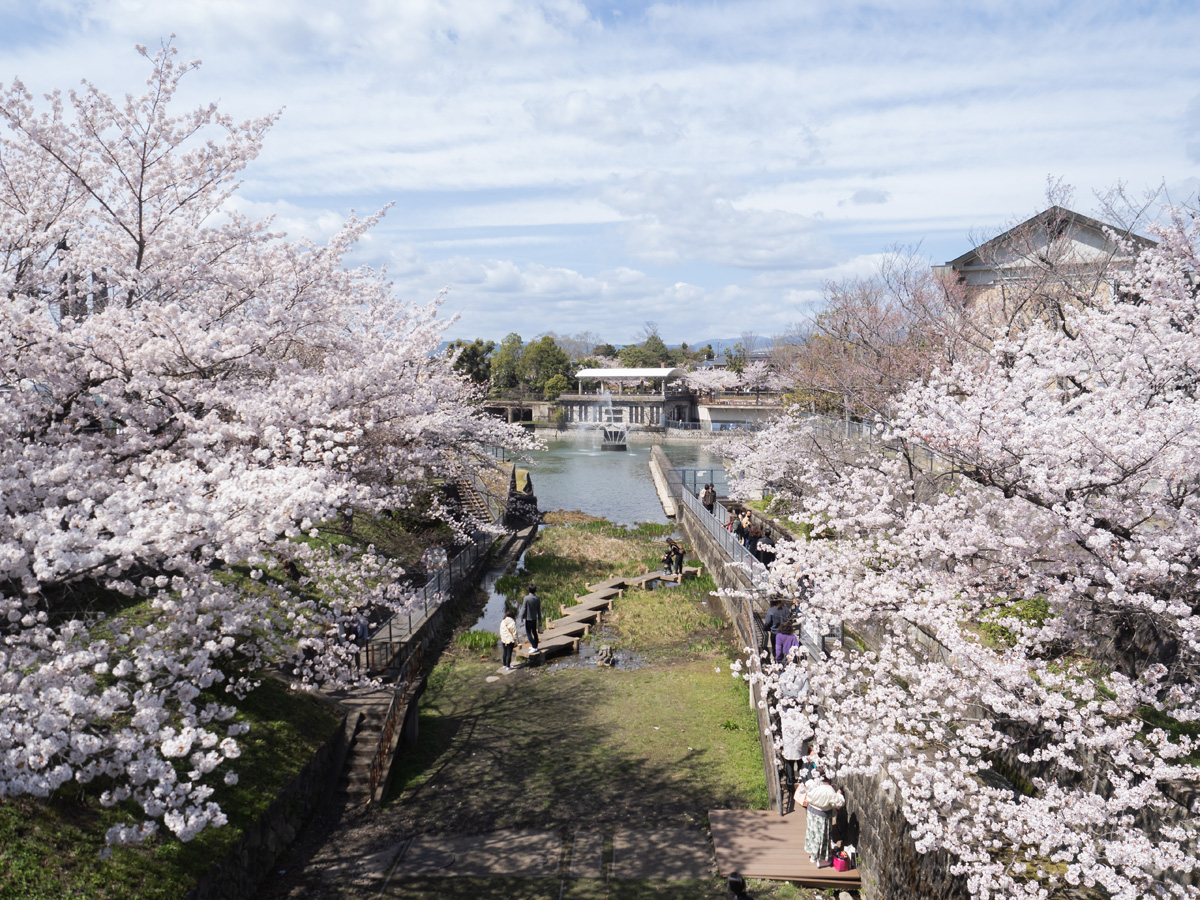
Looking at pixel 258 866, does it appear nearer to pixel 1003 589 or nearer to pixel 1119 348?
pixel 1003 589

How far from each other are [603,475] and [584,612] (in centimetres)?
3439

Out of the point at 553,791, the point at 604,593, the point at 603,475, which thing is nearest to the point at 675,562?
the point at 604,593

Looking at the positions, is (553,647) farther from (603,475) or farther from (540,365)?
(540,365)

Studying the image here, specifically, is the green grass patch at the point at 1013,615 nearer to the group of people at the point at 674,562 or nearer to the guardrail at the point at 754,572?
the guardrail at the point at 754,572

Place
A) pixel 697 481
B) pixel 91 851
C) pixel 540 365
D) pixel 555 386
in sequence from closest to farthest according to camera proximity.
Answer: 1. pixel 91 851
2. pixel 697 481
3. pixel 555 386
4. pixel 540 365

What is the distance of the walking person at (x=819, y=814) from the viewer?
25.8ft

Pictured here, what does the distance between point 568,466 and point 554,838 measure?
49524 mm

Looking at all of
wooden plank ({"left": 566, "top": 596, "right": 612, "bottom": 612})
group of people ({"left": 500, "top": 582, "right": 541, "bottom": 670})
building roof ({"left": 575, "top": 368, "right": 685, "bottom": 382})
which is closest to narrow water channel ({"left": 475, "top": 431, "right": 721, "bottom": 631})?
wooden plank ({"left": 566, "top": 596, "right": 612, "bottom": 612})

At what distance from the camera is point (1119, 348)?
8.02m

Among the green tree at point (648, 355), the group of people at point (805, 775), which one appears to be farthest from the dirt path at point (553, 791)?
the green tree at point (648, 355)

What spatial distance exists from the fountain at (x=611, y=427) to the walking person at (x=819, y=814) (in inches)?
2433

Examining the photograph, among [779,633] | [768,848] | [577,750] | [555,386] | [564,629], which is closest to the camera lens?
[768,848]

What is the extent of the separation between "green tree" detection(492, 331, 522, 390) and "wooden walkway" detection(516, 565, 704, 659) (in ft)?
200

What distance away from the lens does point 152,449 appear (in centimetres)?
724
